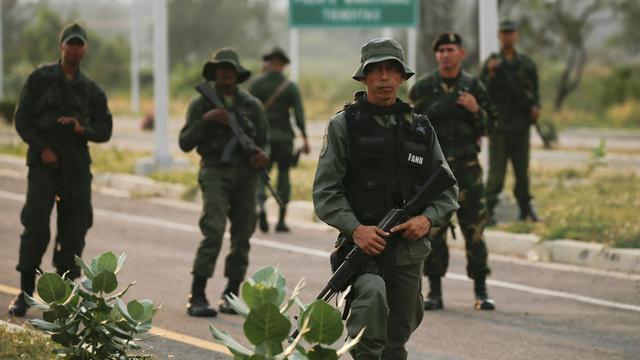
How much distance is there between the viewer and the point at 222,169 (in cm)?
977

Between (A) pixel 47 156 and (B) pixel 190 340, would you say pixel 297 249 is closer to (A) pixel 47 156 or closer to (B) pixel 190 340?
(A) pixel 47 156

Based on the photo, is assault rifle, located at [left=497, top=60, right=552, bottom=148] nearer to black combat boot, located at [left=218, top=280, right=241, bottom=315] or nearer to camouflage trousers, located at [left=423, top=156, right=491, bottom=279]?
camouflage trousers, located at [left=423, top=156, right=491, bottom=279]

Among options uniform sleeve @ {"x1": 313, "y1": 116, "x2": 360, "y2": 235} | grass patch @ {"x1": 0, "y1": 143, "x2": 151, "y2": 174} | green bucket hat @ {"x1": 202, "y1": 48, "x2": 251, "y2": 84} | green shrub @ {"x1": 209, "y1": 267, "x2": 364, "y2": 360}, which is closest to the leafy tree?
grass patch @ {"x1": 0, "y1": 143, "x2": 151, "y2": 174}

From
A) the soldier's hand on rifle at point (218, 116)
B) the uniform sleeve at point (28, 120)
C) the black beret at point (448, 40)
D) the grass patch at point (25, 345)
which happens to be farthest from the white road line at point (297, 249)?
the grass patch at point (25, 345)

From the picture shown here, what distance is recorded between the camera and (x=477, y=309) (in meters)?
10.1

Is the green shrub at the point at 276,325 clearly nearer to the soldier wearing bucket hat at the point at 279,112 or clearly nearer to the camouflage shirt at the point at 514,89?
the camouflage shirt at the point at 514,89

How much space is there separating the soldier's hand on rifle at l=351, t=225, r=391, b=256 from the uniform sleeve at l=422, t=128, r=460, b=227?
30cm

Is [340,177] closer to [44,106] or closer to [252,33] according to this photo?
[44,106]

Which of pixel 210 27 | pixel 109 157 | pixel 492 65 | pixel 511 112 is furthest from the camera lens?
pixel 210 27

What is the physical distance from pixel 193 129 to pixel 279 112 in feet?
15.6

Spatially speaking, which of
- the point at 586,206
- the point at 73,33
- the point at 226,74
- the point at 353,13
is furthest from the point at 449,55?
the point at 353,13

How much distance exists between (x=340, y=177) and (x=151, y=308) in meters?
1.15

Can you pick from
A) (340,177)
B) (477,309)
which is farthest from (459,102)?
(340,177)

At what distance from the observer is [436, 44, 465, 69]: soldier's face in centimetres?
Result: 992
